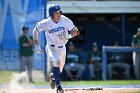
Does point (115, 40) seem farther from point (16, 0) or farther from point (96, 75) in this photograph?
point (16, 0)

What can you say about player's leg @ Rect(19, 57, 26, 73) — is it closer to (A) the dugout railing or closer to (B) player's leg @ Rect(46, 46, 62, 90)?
(A) the dugout railing

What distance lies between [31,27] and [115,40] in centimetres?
568

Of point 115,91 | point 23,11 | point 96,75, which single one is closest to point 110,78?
point 96,75

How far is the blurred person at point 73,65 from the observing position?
18297 mm

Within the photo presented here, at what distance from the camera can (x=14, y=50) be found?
1784 cm

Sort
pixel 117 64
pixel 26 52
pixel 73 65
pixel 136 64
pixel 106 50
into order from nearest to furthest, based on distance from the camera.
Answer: pixel 26 52 → pixel 136 64 → pixel 106 50 → pixel 73 65 → pixel 117 64

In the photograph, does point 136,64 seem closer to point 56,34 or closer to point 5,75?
point 5,75

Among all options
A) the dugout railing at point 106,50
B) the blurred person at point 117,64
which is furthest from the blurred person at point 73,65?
the blurred person at point 117,64

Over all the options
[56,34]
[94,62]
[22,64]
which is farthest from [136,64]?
[56,34]

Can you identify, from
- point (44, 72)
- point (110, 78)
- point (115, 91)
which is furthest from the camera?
point (110, 78)

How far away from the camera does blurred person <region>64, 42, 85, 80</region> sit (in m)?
18.3

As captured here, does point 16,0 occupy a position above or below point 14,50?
above

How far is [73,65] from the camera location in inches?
720

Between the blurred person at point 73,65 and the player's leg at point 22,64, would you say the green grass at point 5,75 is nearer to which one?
the player's leg at point 22,64
